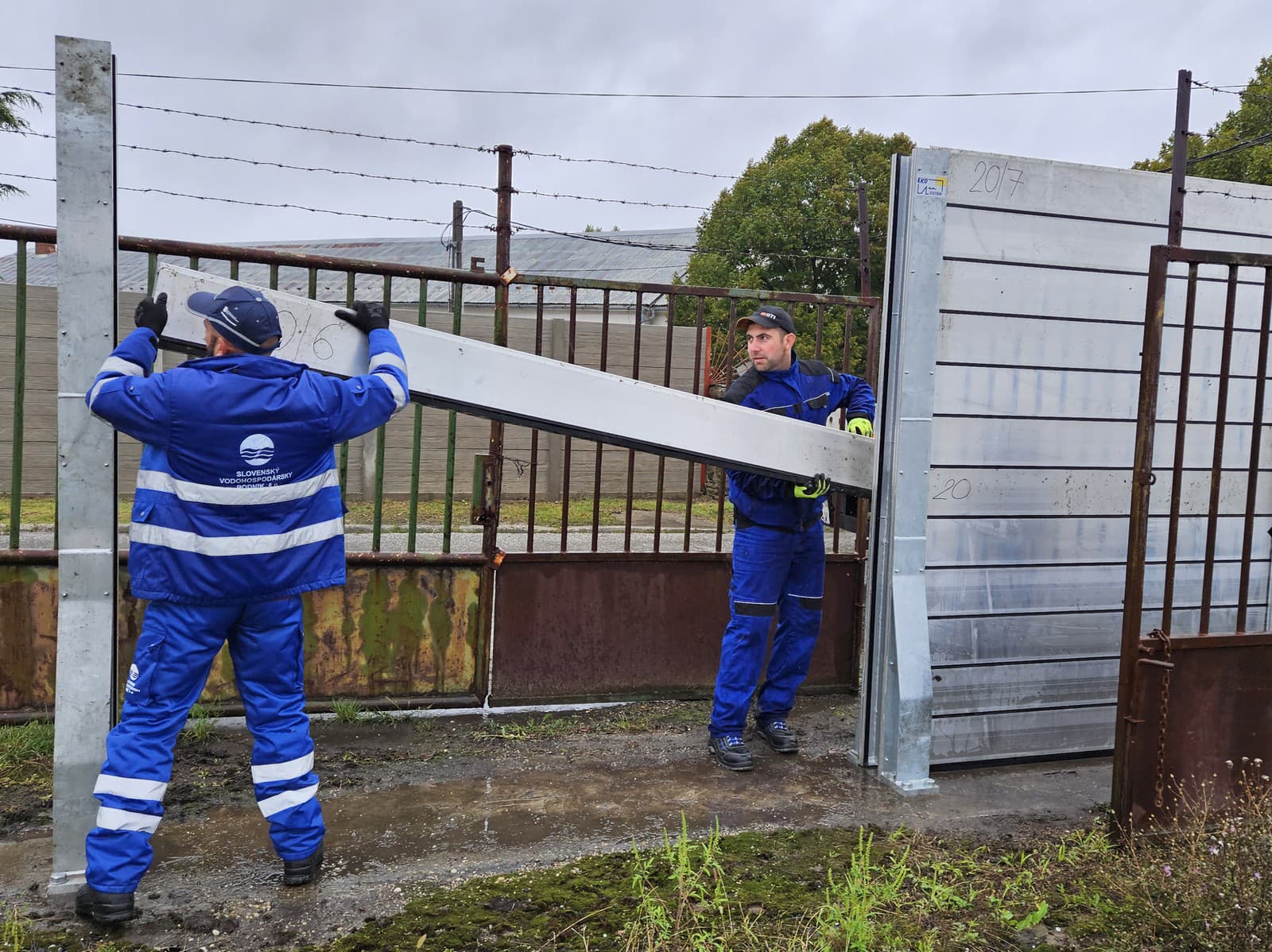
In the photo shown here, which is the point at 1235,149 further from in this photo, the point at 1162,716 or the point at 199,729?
the point at 199,729

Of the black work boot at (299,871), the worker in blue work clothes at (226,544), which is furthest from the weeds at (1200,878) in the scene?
the worker in blue work clothes at (226,544)

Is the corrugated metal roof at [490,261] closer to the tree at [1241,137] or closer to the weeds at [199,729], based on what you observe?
the tree at [1241,137]

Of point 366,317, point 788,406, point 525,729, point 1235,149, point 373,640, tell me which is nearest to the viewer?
point 366,317

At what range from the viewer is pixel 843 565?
5.75 m

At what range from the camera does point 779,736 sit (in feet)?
15.7

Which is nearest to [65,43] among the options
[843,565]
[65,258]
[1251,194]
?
[65,258]

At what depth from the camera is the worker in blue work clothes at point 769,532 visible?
458 centimetres

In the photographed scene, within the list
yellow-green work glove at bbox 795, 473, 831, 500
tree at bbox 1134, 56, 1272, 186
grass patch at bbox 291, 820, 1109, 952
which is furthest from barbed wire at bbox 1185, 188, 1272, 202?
tree at bbox 1134, 56, 1272, 186

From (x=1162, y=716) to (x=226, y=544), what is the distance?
330 centimetres

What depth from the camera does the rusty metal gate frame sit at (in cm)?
359

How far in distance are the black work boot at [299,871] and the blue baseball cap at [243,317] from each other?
1.65 meters

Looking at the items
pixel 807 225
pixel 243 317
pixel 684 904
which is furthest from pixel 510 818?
pixel 807 225

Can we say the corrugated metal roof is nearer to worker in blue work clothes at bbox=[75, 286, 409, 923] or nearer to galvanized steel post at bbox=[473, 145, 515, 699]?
galvanized steel post at bbox=[473, 145, 515, 699]

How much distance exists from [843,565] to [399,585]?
2.46 meters
